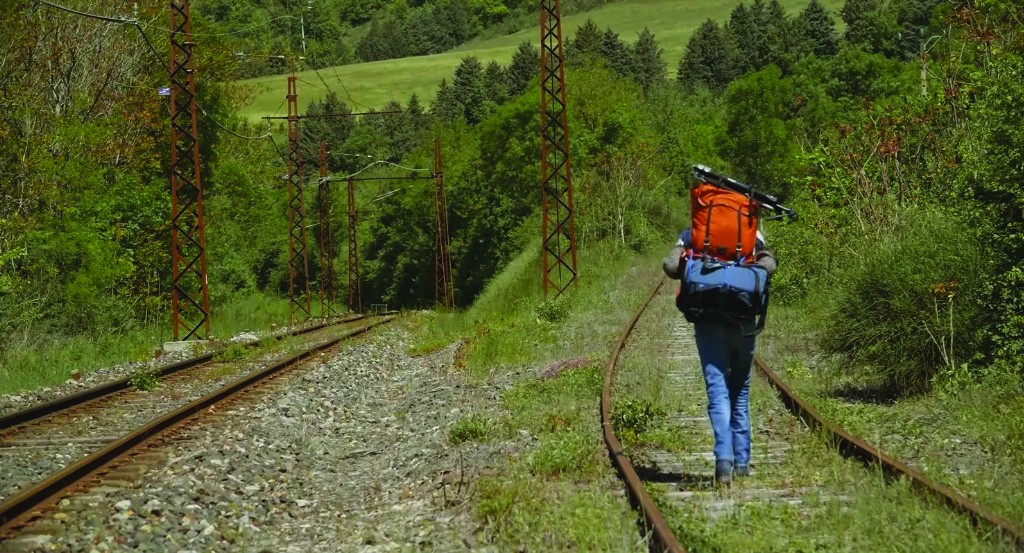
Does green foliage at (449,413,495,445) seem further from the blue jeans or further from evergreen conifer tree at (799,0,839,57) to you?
evergreen conifer tree at (799,0,839,57)

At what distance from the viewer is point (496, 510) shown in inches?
285

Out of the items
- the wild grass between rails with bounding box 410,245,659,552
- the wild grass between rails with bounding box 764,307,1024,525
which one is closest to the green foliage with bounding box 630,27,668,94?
the wild grass between rails with bounding box 410,245,659,552

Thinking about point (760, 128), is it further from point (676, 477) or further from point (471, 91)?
point (676, 477)

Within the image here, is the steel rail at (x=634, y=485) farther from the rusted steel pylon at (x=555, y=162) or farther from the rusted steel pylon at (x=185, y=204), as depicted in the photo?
the rusted steel pylon at (x=555, y=162)

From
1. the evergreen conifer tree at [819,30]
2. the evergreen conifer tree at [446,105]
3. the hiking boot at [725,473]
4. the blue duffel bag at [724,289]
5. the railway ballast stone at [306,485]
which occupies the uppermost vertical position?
the evergreen conifer tree at [819,30]

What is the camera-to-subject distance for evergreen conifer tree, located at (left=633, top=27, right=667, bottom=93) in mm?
151375

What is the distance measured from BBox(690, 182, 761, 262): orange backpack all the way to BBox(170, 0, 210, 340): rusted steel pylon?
20.6 m

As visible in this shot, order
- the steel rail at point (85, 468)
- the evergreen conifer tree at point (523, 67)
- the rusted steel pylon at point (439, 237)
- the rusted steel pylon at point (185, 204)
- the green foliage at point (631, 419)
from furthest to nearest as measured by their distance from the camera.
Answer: the evergreen conifer tree at point (523, 67) → the rusted steel pylon at point (439, 237) → the rusted steel pylon at point (185, 204) → the green foliage at point (631, 419) → the steel rail at point (85, 468)

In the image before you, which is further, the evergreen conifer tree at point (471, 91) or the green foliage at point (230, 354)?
the evergreen conifer tree at point (471, 91)

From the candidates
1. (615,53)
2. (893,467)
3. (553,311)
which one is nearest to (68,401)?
(893,467)

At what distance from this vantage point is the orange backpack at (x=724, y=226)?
7242mm

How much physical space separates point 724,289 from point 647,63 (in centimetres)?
15358

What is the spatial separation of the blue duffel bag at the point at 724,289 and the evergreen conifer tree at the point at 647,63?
142451mm

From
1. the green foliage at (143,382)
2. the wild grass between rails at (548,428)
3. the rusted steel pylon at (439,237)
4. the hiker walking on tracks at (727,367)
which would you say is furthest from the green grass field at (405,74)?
the hiker walking on tracks at (727,367)
